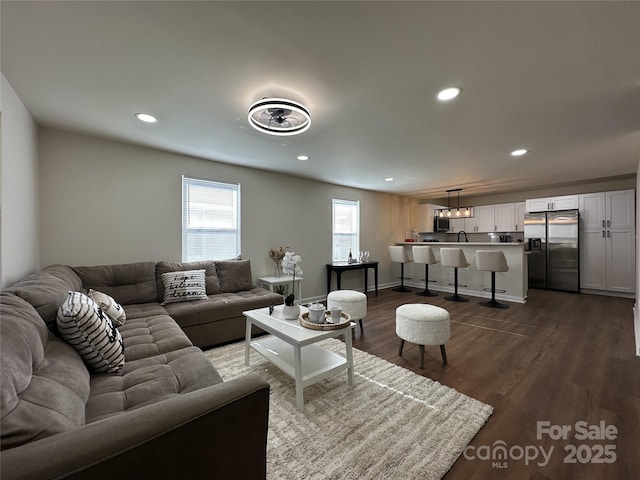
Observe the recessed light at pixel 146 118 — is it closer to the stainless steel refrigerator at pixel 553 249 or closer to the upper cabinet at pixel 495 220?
the stainless steel refrigerator at pixel 553 249

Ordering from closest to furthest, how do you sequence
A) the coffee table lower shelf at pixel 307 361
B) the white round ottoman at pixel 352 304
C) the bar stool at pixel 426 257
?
the coffee table lower shelf at pixel 307 361, the white round ottoman at pixel 352 304, the bar stool at pixel 426 257

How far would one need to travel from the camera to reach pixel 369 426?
169 centimetres

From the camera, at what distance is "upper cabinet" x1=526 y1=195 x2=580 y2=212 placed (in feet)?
18.2

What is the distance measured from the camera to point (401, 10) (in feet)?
4.21

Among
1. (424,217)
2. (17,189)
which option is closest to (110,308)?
(17,189)

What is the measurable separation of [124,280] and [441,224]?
7394 mm

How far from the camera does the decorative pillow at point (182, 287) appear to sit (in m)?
2.97

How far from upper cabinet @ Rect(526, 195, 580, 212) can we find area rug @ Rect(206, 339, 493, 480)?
5.85m

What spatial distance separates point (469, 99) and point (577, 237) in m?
5.46

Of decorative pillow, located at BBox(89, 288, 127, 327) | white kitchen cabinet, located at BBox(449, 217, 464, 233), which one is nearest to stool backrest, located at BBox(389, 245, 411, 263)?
white kitchen cabinet, located at BBox(449, 217, 464, 233)

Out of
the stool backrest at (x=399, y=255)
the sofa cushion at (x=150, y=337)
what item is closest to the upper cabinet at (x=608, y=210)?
the stool backrest at (x=399, y=255)

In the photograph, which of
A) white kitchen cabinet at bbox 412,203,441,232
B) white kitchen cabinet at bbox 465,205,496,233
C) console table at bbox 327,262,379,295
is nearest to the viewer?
console table at bbox 327,262,379,295

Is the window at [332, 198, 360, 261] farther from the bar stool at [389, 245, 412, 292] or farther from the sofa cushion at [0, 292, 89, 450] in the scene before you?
the sofa cushion at [0, 292, 89, 450]

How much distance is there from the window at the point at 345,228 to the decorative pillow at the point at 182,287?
2939 mm
